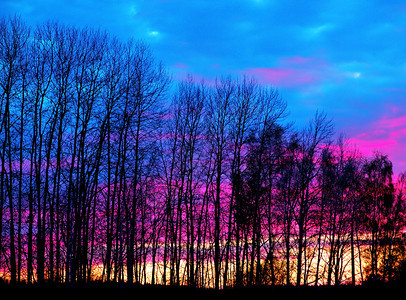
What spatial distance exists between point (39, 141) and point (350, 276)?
30670 millimetres

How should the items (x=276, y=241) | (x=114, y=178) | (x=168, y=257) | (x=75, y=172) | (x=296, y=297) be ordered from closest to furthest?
(x=296, y=297) < (x=75, y=172) < (x=114, y=178) < (x=276, y=241) < (x=168, y=257)

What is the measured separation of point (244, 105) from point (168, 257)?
14.1 metres

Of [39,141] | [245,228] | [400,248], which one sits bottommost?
[400,248]

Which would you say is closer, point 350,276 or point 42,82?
point 42,82

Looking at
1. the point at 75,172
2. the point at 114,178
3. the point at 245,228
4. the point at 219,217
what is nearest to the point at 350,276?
the point at 245,228

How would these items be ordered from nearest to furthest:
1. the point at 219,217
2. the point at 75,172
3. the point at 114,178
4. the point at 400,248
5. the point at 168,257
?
the point at 75,172, the point at 114,178, the point at 219,217, the point at 168,257, the point at 400,248

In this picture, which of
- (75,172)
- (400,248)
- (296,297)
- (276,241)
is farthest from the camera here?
(400,248)

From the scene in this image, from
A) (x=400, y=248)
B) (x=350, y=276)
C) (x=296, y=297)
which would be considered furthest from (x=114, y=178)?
(x=400, y=248)

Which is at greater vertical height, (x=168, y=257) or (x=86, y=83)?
(x=86, y=83)

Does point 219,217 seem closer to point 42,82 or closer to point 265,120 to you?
point 265,120

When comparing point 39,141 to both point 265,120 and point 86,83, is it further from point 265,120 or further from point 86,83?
point 265,120

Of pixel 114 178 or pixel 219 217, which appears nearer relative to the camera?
pixel 114 178

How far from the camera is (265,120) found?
2694cm

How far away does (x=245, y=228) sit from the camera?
26.5 meters
